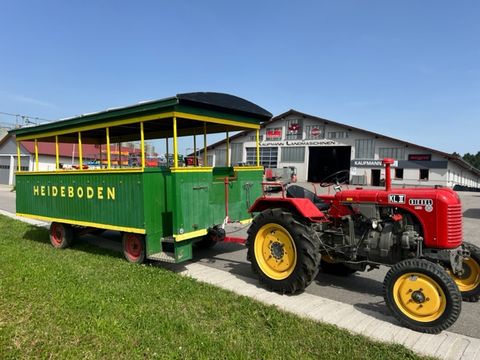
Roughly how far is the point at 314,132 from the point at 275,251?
38.2 m

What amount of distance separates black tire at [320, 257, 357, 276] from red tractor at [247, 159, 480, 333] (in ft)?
0.08

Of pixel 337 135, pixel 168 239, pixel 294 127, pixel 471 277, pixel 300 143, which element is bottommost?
pixel 471 277

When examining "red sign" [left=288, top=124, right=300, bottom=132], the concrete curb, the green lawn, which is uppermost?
"red sign" [left=288, top=124, right=300, bottom=132]

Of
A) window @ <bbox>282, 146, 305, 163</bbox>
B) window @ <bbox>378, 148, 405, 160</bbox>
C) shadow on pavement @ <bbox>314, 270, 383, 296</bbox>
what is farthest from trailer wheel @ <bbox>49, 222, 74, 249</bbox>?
window @ <bbox>282, 146, 305, 163</bbox>

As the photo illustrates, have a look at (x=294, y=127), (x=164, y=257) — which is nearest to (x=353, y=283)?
(x=164, y=257)

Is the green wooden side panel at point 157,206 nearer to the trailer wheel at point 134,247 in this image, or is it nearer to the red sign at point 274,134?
the trailer wheel at point 134,247

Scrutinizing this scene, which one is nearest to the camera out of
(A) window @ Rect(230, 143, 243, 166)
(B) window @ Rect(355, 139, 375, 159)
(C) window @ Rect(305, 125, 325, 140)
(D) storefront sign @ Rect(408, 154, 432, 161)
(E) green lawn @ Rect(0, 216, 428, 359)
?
(E) green lawn @ Rect(0, 216, 428, 359)

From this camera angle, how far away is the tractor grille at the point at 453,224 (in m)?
4.14

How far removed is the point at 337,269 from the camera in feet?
18.7

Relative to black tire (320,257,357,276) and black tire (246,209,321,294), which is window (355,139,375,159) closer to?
→ black tire (320,257,357,276)

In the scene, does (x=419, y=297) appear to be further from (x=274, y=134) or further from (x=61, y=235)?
(x=274, y=134)

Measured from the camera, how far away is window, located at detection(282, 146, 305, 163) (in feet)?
141

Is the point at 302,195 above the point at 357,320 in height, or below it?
above

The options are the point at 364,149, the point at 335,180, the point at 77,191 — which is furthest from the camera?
the point at 364,149
